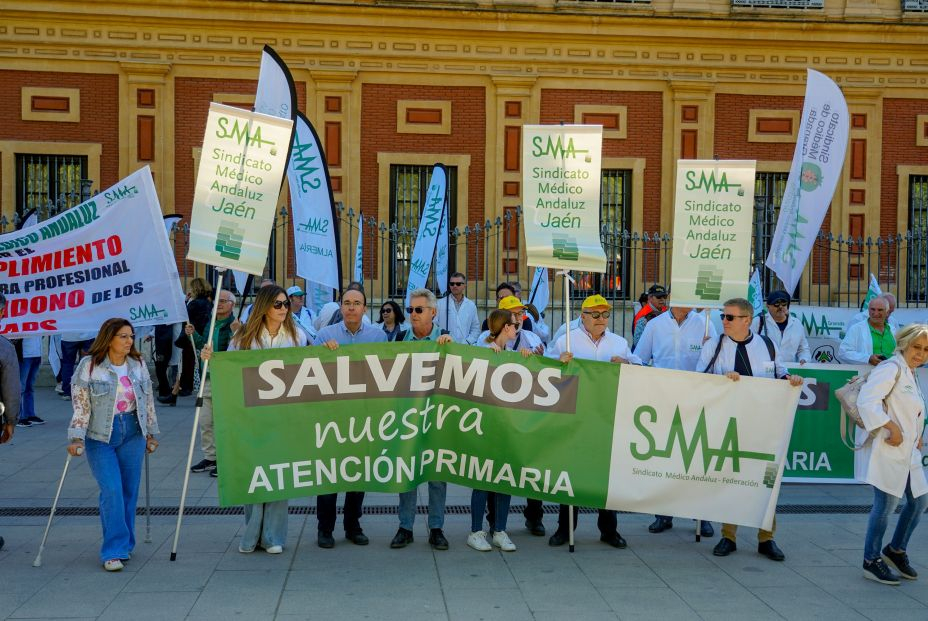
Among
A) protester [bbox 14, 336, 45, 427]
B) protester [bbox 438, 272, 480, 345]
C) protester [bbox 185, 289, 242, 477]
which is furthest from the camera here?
protester [bbox 14, 336, 45, 427]

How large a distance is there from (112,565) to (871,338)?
765cm

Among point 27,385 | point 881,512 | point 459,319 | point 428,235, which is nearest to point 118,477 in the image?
point 881,512

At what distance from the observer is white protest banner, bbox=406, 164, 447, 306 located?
A: 12398 mm

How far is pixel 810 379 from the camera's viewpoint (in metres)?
9.76

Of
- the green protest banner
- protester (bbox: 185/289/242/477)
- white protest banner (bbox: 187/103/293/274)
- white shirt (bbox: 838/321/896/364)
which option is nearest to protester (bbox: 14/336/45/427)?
protester (bbox: 185/289/242/477)

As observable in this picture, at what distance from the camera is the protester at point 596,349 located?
755 centimetres

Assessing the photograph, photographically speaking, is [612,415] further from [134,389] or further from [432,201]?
[432,201]

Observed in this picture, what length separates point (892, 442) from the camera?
662cm

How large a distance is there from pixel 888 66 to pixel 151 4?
14957mm

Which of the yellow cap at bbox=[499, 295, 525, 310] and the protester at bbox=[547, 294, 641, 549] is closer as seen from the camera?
the protester at bbox=[547, 294, 641, 549]

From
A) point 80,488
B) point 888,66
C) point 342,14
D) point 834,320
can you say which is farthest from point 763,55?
point 80,488

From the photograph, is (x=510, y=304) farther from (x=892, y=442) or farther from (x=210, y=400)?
(x=210, y=400)

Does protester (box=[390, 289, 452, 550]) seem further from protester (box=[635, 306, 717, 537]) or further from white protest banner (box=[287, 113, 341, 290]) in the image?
white protest banner (box=[287, 113, 341, 290])

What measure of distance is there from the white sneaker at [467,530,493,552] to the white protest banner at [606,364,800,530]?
952mm
